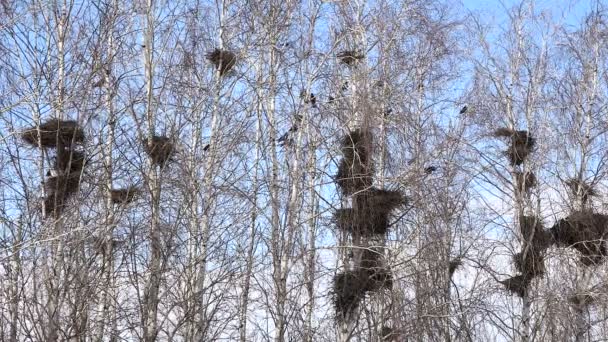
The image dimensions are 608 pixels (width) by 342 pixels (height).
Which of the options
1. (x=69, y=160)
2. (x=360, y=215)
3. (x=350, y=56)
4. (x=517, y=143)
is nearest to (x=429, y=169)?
(x=360, y=215)

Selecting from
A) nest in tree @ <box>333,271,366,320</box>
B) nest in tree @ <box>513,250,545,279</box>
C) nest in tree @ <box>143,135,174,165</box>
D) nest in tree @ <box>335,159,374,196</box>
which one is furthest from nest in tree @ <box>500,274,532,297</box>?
nest in tree @ <box>143,135,174,165</box>

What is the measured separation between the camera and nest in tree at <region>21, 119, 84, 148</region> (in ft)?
31.6

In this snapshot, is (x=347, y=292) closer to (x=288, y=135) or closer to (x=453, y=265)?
(x=288, y=135)

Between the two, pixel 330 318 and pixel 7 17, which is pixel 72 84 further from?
pixel 330 318

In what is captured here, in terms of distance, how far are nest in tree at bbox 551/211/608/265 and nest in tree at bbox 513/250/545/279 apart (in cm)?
65

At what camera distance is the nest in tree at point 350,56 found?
12.3 metres

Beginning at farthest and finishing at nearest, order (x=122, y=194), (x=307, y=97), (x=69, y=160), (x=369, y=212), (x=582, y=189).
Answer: (x=582, y=189)
(x=307, y=97)
(x=369, y=212)
(x=122, y=194)
(x=69, y=160)

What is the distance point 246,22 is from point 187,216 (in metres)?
3.31

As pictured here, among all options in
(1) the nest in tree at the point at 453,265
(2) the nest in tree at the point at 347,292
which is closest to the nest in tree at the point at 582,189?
(1) the nest in tree at the point at 453,265

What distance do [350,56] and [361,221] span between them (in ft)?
8.35

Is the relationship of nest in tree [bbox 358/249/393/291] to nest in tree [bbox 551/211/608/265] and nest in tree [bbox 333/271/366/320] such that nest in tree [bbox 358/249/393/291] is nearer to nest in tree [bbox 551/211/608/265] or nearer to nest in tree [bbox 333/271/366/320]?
nest in tree [bbox 333/271/366/320]

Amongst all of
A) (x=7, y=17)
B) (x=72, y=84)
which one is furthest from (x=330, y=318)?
(x=7, y=17)

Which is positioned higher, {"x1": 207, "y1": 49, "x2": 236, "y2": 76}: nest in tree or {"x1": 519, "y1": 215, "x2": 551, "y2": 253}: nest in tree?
{"x1": 207, "y1": 49, "x2": 236, "y2": 76}: nest in tree

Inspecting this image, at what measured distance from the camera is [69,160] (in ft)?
32.5
